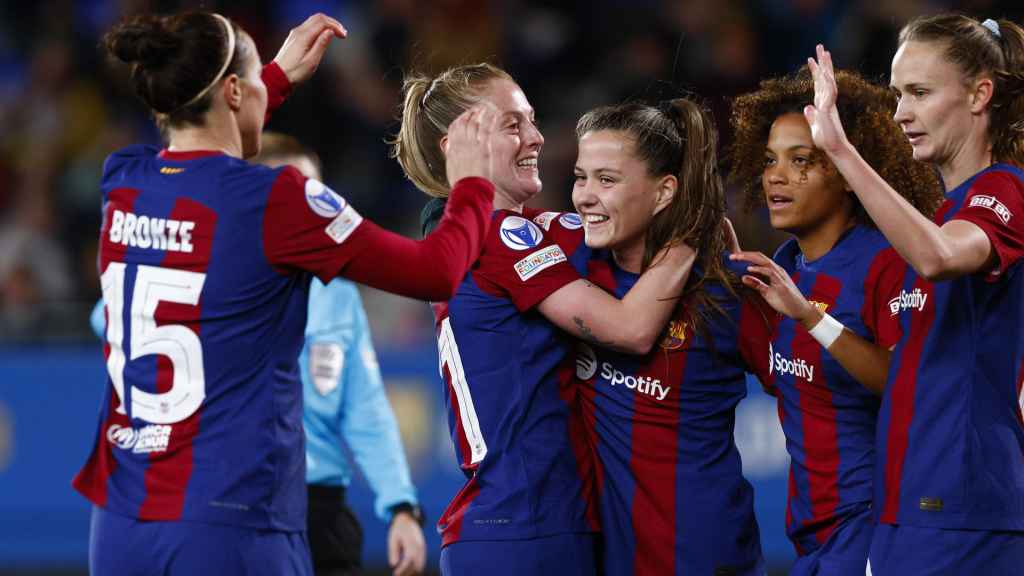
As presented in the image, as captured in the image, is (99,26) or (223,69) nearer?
(223,69)

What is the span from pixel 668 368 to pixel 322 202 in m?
1.16

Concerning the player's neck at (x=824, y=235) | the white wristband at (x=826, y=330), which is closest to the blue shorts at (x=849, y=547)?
the white wristband at (x=826, y=330)

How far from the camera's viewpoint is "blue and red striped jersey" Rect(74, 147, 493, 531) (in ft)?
10.6

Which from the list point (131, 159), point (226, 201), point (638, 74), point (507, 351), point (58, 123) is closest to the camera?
point (226, 201)

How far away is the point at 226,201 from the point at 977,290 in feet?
6.30

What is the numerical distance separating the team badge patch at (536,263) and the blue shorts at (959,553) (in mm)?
1190

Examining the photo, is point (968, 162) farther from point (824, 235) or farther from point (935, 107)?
point (824, 235)

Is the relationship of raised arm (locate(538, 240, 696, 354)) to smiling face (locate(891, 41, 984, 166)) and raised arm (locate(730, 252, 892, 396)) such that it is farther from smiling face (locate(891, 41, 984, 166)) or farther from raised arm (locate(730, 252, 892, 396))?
smiling face (locate(891, 41, 984, 166))

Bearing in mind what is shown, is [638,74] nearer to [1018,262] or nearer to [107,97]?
[107,97]

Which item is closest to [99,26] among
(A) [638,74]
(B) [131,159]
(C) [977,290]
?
(A) [638,74]

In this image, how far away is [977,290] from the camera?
3514mm

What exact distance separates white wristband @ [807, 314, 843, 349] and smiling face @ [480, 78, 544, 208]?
2.99ft

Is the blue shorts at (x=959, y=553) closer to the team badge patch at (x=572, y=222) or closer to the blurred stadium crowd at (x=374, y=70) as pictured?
the team badge patch at (x=572, y=222)

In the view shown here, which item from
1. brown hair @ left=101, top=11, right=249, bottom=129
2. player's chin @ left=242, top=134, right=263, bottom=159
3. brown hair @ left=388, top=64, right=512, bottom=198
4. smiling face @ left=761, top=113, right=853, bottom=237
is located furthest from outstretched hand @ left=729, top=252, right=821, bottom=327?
brown hair @ left=101, top=11, right=249, bottom=129
